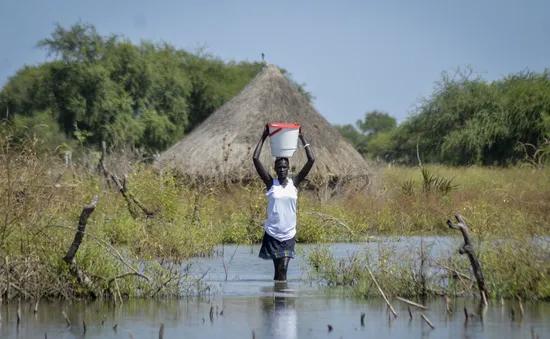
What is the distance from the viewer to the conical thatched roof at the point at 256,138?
25.7 metres

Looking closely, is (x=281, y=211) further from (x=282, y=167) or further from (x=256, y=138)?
(x=256, y=138)

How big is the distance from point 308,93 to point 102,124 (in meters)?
21.6

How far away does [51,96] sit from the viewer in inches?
1645

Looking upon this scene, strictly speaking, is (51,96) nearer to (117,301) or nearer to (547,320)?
(117,301)

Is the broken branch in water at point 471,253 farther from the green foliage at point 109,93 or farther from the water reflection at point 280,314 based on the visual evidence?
the green foliage at point 109,93

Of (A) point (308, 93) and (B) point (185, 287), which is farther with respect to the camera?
(A) point (308, 93)

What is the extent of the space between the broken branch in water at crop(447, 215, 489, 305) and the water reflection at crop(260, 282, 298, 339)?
1728 mm

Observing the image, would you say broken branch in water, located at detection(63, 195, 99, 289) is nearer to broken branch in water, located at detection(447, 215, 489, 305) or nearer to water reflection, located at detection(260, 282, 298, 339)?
water reflection, located at detection(260, 282, 298, 339)

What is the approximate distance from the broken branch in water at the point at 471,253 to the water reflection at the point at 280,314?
5.67 ft

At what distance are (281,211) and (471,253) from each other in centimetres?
266

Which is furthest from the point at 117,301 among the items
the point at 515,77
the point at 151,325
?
the point at 515,77

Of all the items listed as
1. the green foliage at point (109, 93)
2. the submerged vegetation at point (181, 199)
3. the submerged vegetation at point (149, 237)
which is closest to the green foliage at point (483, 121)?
the submerged vegetation at point (181, 199)

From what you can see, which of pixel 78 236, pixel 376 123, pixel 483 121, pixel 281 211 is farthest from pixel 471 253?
pixel 376 123

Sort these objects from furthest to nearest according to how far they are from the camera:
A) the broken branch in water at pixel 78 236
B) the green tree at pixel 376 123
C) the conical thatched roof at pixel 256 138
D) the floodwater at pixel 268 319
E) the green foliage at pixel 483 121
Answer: the green tree at pixel 376 123 < the green foliage at pixel 483 121 < the conical thatched roof at pixel 256 138 < the broken branch in water at pixel 78 236 < the floodwater at pixel 268 319
